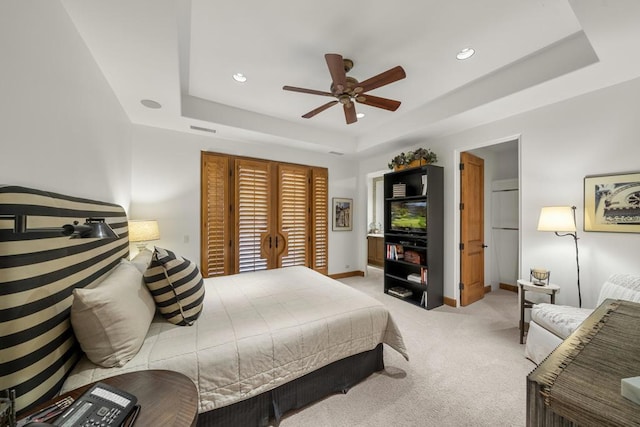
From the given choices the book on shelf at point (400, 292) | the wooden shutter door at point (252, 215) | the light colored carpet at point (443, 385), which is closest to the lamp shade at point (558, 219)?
the light colored carpet at point (443, 385)

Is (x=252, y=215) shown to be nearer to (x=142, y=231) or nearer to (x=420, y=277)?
(x=142, y=231)

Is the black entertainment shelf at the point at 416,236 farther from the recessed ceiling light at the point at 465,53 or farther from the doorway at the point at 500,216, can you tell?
the recessed ceiling light at the point at 465,53

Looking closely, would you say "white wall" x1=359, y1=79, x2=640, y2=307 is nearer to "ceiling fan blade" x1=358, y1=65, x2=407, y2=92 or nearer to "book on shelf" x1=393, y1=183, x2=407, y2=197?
"book on shelf" x1=393, y1=183, x2=407, y2=197

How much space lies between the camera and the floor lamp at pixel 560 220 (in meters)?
2.37

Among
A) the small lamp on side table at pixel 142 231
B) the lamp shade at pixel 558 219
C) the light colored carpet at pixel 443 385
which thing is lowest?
the light colored carpet at pixel 443 385

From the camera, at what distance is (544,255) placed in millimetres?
2729

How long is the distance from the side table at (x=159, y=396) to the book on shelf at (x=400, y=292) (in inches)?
142

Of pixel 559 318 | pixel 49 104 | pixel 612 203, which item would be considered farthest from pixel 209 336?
pixel 612 203

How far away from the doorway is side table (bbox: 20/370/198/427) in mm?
4566

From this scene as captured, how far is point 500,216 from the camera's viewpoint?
4.42 m

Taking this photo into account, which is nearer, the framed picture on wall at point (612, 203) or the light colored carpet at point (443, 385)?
the light colored carpet at point (443, 385)

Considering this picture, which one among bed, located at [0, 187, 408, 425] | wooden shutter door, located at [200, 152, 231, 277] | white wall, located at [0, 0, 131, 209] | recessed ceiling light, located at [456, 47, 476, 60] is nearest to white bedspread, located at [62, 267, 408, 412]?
bed, located at [0, 187, 408, 425]

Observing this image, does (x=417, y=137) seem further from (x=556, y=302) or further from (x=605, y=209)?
(x=556, y=302)

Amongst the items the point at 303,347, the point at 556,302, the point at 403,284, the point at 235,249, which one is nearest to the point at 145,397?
the point at 303,347
